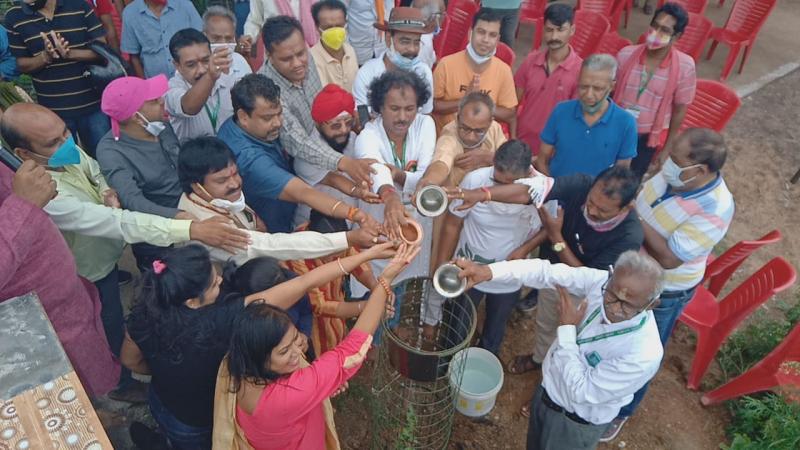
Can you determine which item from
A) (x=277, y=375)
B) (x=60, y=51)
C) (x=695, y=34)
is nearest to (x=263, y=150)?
(x=277, y=375)

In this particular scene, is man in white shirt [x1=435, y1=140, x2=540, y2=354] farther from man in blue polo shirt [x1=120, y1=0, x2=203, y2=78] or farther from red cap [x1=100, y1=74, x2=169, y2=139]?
man in blue polo shirt [x1=120, y1=0, x2=203, y2=78]

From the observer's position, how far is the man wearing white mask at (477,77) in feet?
14.6

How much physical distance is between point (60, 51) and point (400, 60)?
274 centimetres

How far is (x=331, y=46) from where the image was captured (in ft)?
15.0

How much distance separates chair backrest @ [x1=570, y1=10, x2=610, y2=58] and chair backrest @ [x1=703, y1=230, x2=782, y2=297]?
3.24 meters

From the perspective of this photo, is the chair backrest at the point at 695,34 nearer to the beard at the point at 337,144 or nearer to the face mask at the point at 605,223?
the face mask at the point at 605,223

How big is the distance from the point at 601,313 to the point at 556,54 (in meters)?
2.84

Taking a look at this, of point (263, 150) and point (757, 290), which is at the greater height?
point (263, 150)

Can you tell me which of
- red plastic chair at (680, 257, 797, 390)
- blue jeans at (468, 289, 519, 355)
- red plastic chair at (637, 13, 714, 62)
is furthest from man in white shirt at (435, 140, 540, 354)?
red plastic chair at (637, 13, 714, 62)

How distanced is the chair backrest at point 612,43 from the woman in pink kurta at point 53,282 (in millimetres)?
5817

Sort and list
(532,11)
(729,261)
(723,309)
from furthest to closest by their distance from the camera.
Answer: (532,11)
(729,261)
(723,309)

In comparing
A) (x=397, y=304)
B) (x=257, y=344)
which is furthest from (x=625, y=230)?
(x=257, y=344)

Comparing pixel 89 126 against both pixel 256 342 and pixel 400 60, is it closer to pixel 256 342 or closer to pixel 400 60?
pixel 400 60

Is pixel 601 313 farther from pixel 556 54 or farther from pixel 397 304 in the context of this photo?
pixel 556 54
